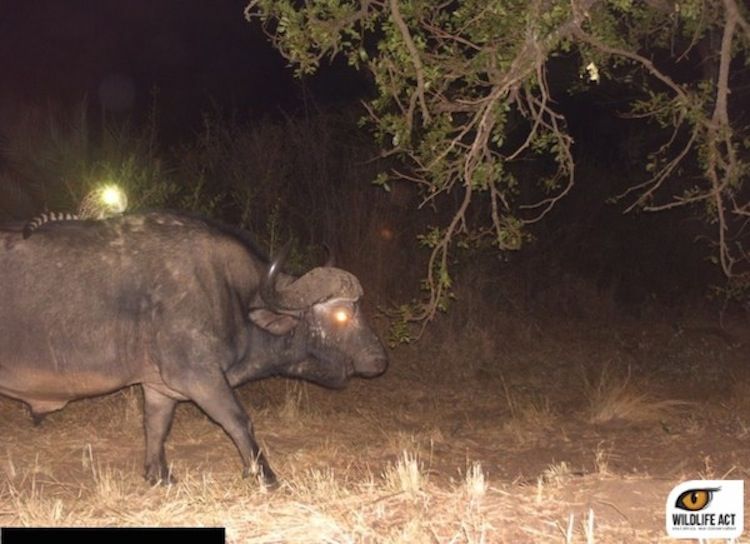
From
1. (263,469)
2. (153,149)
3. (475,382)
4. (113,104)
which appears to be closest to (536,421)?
(475,382)

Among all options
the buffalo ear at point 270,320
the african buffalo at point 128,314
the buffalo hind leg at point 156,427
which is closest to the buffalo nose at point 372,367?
the buffalo ear at point 270,320

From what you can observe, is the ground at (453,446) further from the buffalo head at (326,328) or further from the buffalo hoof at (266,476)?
the buffalo head at (326,328)

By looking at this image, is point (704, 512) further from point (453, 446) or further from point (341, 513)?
point (453, 446)

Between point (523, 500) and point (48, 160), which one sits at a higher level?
point (48, 160)

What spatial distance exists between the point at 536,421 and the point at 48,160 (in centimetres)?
541

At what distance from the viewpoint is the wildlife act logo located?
5320 mm

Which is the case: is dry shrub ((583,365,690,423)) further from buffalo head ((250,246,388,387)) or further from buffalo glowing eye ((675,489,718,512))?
buffalo glowing eye ((675,489,718,512))

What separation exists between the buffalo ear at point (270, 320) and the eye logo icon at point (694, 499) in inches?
137

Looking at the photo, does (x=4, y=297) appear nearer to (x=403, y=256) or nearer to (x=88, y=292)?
(x=88, y=292)

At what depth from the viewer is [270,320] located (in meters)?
8.17

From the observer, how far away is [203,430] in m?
10.2

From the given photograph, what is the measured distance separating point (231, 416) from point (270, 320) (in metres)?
0.92

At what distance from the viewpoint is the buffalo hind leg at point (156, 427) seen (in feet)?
26.7

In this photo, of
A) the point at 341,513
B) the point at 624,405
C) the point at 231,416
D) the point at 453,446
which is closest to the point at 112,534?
Result: the point at 341,513
